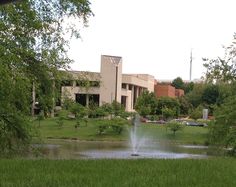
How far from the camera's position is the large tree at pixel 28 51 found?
14.1 m

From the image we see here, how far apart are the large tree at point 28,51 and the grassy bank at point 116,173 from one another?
3.44 m

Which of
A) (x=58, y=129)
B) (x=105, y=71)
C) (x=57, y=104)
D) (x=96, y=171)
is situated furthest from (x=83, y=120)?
(x=96, y=171)

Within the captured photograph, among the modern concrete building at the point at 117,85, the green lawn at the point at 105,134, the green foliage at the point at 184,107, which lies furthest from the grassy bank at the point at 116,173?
the green foliage at the point at 184,107

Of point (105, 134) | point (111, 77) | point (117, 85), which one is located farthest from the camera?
point (117, 85)

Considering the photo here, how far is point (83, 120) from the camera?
70188mm

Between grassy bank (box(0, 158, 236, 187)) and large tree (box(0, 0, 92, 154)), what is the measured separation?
344 centimetres

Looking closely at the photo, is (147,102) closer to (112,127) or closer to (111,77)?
(111,77)

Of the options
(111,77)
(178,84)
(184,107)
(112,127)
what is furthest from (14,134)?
(178,84)

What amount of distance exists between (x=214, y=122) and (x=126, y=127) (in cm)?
3983

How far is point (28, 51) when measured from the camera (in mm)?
14516

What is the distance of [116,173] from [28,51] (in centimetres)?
579

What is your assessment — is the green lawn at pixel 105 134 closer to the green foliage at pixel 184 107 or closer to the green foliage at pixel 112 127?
the green foliage at pixel 112 127

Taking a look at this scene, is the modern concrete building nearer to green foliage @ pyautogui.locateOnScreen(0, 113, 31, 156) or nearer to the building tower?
the building tower

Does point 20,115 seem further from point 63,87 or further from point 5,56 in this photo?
point 5,56
